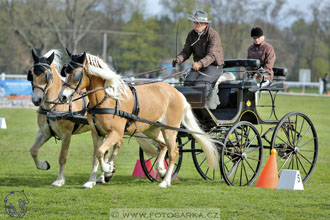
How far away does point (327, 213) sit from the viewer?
20.8 ft

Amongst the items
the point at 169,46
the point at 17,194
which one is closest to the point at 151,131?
the point at 17,194

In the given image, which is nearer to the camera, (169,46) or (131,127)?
(131,127)

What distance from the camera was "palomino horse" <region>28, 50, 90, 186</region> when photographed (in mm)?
7895

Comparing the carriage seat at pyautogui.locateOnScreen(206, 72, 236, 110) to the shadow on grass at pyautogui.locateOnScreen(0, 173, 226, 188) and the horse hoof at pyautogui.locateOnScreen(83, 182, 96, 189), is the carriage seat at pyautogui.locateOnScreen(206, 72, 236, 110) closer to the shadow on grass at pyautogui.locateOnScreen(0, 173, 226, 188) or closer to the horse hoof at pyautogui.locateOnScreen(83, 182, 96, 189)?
the shadow on grass at pyautogui.locateOnScreen(0, 173, 226, 188)

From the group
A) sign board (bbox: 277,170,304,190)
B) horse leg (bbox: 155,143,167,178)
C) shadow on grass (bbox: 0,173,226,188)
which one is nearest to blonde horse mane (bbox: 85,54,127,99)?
horse leg (bbox: 155,143,167,178)

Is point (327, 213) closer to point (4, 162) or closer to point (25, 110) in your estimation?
point (4, 162)

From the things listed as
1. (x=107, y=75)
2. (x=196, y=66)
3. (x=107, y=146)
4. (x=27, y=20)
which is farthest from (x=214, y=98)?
(x=27, y=20)

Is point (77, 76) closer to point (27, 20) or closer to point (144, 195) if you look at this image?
point (144, 195)

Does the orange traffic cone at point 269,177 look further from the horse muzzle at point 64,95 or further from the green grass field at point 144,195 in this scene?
the horse muzzle at point 64,95

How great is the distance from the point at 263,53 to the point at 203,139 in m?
2.20

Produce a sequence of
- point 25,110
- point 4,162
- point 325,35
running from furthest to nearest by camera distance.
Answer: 1. point 325,35
2. point 25,110
3. point 4,162

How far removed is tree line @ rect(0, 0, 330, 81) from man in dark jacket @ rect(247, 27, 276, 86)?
3097 cm

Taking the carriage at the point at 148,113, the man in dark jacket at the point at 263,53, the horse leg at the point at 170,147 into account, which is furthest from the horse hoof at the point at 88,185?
the man in dark jacket at the point at 263,53

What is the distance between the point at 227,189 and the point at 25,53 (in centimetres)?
5103
